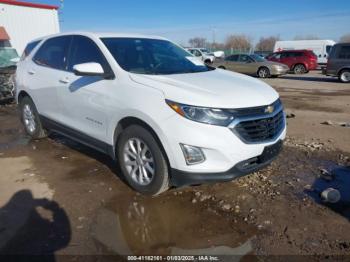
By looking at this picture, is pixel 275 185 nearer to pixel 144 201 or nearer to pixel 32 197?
pixel 144 201

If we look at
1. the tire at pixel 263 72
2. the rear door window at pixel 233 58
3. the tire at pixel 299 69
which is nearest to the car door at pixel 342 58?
the tire at pixel 263 72

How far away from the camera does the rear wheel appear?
21.3m

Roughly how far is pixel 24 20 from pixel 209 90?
24152mm

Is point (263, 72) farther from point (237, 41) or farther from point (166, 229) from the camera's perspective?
point (237, 41)

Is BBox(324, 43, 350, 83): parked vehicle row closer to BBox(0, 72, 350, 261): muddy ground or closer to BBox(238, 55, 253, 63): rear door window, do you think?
BBox(238, 55, 253, 63): rear door window

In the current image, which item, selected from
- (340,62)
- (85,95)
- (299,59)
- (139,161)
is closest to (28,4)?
(299,59)

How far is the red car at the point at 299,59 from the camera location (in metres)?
24.3

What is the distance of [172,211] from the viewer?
3.78m

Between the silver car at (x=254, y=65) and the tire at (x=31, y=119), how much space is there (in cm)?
1719

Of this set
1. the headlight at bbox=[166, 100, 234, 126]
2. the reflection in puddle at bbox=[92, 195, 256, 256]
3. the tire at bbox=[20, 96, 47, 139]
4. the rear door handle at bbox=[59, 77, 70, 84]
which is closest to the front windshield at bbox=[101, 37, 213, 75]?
the rear door handle at bbox=[59, 77, 70, 84]

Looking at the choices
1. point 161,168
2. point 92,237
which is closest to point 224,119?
point 161,168

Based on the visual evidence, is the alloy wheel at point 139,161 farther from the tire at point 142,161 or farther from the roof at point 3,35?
the roof at point 3,35

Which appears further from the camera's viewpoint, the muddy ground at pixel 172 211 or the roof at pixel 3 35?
the roof at pixel 3 35

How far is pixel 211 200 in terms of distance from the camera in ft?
13.2
